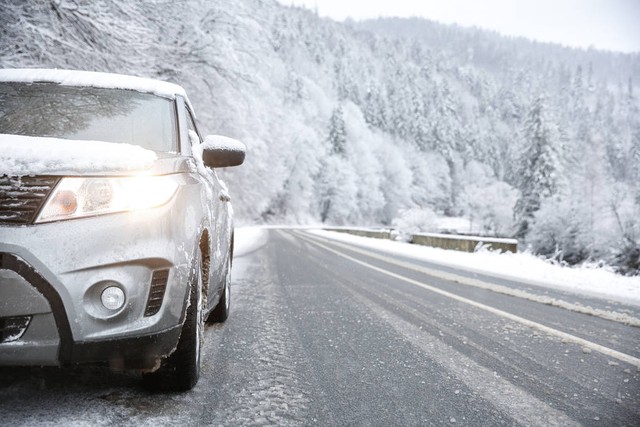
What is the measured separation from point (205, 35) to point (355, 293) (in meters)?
10.2

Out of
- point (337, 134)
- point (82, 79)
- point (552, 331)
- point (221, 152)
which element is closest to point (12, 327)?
point (221, 152)

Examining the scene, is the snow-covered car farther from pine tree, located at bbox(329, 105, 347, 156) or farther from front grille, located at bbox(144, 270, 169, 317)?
pine tree, located at bbox(329, 105, 347, 156)

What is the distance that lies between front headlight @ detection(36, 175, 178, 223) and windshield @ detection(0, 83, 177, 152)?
0.79 m

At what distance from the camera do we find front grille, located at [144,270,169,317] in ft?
6.46

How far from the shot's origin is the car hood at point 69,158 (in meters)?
1.85

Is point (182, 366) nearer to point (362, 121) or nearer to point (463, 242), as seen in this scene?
point (463, 242)

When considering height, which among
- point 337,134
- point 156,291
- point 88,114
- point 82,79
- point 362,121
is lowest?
point 156,291

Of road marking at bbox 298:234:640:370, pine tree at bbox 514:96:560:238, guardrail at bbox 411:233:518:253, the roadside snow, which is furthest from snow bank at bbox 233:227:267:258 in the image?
pine tree at bbox 514:96:560:238

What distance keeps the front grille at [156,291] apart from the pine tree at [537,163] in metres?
43.5

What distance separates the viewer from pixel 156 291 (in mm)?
1989

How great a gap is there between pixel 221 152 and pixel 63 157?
1.26 m

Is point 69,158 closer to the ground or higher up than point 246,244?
higher up

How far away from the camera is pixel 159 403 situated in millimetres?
2119

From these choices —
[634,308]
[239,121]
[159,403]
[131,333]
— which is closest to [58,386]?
[159,403]
